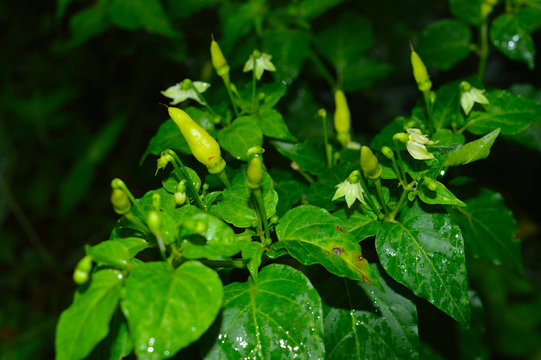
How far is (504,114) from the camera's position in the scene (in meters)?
1.54

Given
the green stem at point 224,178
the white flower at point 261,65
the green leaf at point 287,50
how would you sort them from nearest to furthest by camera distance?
the green stem at point 224,178, the white flower at point 261,65, the green leaf at point 287,50

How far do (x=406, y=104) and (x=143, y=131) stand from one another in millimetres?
2152

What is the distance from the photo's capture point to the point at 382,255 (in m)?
1.20

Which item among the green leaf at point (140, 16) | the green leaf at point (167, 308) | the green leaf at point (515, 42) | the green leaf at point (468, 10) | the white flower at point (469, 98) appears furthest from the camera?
the green leaf at point (140, 16)

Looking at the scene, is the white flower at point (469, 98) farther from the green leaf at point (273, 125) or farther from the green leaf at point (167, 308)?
the green leaf at point (167, 308)

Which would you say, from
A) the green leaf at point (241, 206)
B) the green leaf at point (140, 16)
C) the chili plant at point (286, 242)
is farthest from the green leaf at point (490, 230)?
the green leaf at point (140, 16)

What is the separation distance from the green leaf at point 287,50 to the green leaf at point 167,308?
1316mm

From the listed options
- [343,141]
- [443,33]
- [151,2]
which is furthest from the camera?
[151,2]

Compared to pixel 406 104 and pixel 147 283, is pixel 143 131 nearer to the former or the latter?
pixel 406 104

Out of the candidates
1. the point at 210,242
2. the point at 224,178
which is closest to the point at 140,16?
the point at 224,178

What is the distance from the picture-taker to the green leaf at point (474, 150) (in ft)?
3.85

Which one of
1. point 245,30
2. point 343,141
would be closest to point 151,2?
point 245,30

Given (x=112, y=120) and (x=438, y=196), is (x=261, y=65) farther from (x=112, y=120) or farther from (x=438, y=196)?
(x=112, y=120)

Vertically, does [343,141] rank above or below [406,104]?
above
